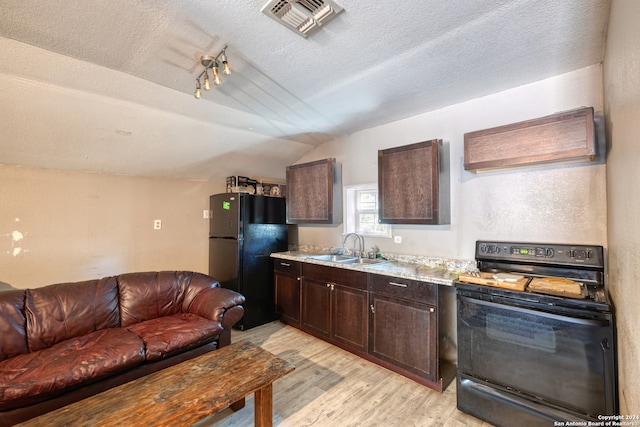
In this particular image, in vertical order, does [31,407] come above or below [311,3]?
below

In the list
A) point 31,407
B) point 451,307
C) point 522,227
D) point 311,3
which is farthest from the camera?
point 451,307

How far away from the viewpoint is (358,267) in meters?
2.74

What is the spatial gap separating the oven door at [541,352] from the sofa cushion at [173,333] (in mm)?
2025

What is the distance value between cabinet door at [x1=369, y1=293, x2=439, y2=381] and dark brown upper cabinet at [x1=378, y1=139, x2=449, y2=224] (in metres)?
0.81

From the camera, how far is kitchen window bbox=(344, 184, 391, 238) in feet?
11.0

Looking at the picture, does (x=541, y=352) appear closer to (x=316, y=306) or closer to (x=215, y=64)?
(x=316, y=306)

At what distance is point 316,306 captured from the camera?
3152 mm

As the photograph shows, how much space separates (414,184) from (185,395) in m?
2.39

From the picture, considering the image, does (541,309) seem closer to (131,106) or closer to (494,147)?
(494,147)

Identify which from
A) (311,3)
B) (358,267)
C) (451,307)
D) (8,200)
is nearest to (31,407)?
(8,200)

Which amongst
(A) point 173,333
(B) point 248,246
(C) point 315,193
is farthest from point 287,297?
(A) point 173,333

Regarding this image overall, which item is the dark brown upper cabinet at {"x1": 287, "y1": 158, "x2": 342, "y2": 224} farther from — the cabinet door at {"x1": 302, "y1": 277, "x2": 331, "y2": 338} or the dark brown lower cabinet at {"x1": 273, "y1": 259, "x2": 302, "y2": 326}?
the cabinet door at {"x1": 302, "y1": 277, "x2": 331, "y2": 338}

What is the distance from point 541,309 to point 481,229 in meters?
0.96

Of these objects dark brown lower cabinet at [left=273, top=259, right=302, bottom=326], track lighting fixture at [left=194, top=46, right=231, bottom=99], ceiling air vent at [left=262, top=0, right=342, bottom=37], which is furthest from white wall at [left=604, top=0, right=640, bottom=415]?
dark brown lower cabinet at [left=273, top=259, right=302, bottom=326]
